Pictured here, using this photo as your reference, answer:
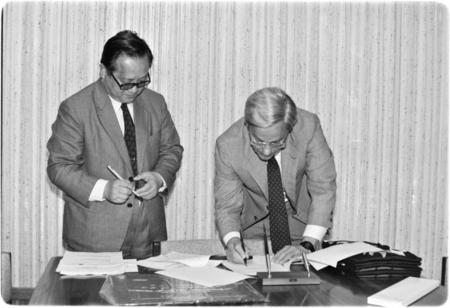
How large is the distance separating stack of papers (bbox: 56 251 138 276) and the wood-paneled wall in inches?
83.3

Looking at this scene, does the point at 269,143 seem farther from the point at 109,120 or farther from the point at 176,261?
the point at 109,120

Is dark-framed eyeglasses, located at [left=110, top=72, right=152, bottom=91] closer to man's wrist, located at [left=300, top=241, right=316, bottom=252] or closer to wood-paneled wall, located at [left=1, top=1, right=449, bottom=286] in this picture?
man's wrist, located at [left=300, top=241, right=316, bottom=252]

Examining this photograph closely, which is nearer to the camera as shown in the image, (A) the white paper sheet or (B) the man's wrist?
(A) the white paper sheet

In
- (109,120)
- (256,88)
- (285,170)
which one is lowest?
(285,170)

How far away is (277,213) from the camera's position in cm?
317

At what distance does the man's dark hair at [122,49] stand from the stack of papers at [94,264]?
94 cm

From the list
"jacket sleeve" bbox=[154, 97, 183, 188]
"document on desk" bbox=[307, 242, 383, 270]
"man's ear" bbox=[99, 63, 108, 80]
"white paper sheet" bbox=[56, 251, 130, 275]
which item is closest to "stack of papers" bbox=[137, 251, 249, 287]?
"white paper sheet" bbox=[56, 251, 130, 275]

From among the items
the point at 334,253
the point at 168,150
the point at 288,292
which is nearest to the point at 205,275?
the point at 288,292

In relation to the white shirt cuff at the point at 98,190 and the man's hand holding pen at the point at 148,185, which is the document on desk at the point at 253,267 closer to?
the man's hand holding pen at the point at 148,185

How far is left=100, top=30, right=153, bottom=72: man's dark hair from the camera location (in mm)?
3234

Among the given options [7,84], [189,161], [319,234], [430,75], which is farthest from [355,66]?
[7,84]

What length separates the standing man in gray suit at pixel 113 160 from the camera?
3.25m

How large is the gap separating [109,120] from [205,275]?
1.12 m

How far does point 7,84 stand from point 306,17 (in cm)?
221
